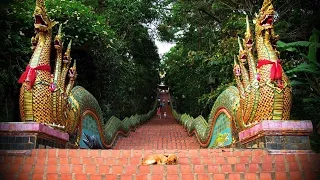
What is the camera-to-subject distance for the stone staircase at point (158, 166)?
Result: 12.7ft

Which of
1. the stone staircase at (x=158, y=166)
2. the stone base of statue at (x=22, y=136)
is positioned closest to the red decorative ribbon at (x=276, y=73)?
the stone staircase at (x=158, y=166)

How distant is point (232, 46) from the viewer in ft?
34.7

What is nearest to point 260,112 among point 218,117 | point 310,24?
point 218,117

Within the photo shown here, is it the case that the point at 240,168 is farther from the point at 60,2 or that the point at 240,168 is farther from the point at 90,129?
the point at 60,2

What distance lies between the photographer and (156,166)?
3902 mm

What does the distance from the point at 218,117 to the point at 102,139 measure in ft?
11.1

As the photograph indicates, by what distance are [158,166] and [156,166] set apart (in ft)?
0.08

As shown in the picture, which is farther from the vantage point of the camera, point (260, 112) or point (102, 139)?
point (102, 139)

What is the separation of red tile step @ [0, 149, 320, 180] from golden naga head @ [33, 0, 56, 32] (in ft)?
7.97

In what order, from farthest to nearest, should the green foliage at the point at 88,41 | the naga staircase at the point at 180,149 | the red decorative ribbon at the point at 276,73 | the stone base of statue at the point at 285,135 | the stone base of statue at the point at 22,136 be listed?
the green foliage at the point at 88,41
the red decorative ribbon at the point at 276,73
the stone base of statue at the point at 285,135
the stone base of statue at the point at 22,136
the naga staircase at the point at 180,149

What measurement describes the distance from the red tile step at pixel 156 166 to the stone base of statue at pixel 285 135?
223 mm

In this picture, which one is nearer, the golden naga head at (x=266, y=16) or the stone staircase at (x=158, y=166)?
the stone staircase at (x=158, y=166)

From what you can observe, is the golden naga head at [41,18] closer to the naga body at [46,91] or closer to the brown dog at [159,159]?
the naga body at [46,91]

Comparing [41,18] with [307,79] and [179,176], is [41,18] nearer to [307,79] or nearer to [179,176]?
[179,176]
